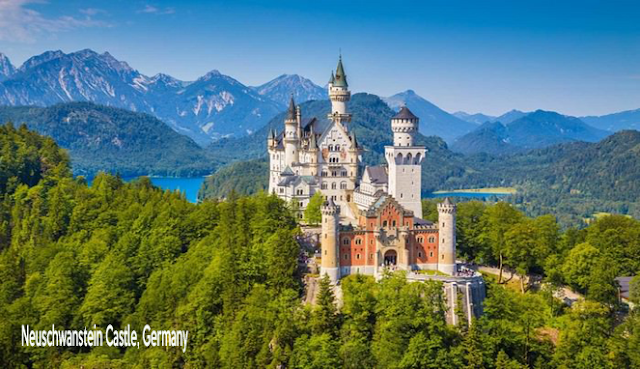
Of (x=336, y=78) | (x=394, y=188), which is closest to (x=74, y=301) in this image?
(x=394, y=188)

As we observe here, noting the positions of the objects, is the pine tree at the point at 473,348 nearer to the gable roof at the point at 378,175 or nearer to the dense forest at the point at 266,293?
the dense forest at the point at 266,293

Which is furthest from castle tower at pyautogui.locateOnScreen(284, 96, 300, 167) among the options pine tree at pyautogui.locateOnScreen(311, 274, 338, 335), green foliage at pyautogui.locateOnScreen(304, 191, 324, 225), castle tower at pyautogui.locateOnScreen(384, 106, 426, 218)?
pine tree at pyautogui.locateOnScreen(311, 274, 338, 335)

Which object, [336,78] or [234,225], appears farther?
[336,78]

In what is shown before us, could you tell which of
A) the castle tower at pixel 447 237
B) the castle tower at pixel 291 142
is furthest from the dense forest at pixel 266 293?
the castle tower at pixel 291 142

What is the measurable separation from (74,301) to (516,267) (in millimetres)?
44133

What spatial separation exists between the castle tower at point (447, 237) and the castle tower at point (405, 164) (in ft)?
24.8

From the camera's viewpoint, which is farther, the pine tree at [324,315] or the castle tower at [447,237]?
the castle tower at [447,237]

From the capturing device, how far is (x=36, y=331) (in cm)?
6253

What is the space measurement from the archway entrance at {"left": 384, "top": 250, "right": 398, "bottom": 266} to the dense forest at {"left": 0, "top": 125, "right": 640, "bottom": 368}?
363 cm

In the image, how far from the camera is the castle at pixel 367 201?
58.9m

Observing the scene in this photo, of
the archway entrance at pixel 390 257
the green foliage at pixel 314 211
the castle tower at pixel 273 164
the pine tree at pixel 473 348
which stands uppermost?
the castle tower at pixel 273 164

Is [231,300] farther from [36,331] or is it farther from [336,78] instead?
[336,78]

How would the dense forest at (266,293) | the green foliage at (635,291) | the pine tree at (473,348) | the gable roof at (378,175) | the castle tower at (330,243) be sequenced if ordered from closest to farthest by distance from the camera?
1. the pine tree at (473,348)
2. the dense forest at (266,293)
3. the green foliage at (635,291)
4. the castle tower at (330,243)
5. the gable roof at (378,175)

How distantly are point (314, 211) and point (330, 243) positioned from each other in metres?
14.6
